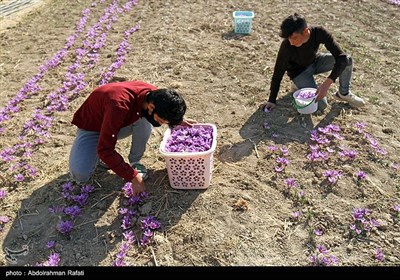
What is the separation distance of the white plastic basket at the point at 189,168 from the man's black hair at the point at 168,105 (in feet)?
1.39

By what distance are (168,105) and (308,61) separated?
8.40 ft

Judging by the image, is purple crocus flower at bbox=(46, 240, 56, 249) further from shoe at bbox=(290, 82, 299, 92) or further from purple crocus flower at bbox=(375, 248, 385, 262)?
shoe at bbox=(290, 82, 299, 92)

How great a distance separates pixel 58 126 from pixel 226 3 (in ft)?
17.3

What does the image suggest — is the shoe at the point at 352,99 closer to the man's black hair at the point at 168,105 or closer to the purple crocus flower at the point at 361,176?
the purple crocus flower at the point at 361,176

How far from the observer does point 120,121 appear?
3.32m

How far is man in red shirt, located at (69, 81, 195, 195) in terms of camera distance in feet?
10.5

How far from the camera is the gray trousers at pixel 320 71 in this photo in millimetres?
4957

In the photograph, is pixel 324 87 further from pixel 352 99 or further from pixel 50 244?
pixel 50 244

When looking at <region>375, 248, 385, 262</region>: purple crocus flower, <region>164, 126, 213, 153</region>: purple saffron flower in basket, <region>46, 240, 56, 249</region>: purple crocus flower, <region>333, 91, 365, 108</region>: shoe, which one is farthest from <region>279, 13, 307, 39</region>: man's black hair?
<region>46, 240, 56, 249</region>: purple crocus flower

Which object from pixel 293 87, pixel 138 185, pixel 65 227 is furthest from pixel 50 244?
pixel 293 87

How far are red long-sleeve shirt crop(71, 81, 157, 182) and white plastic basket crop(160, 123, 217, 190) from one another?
1.17ft

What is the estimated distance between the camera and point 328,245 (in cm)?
332

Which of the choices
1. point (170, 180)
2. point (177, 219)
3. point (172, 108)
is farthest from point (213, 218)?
point (172, 108)

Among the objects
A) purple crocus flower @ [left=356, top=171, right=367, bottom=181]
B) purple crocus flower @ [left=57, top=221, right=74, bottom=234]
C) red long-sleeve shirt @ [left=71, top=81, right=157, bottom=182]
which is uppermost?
red long-sleeve shirt @ [left=71, top=81, right=157, bottom=182]
